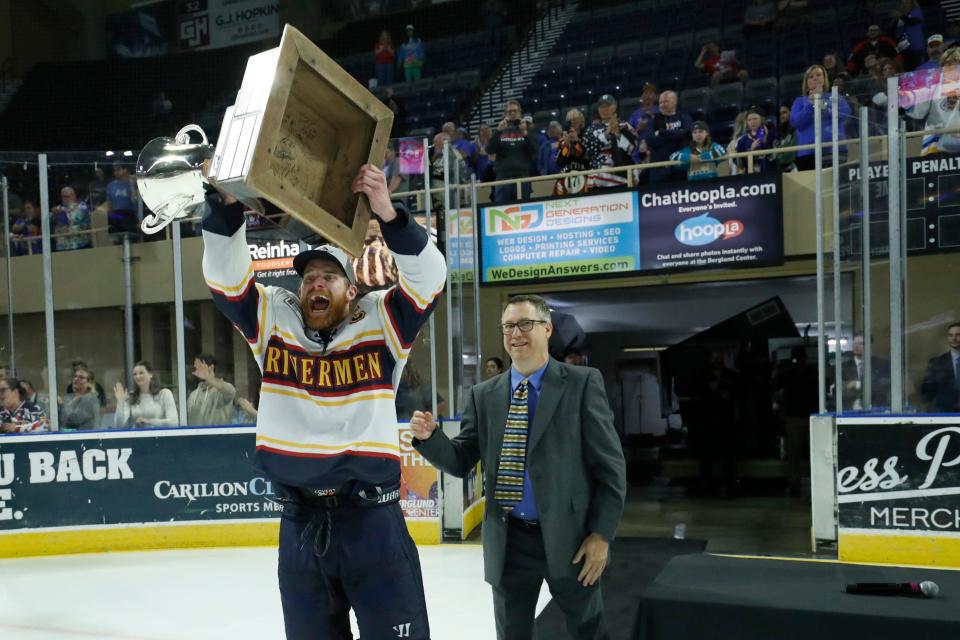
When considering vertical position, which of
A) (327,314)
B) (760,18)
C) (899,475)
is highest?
(760,18)

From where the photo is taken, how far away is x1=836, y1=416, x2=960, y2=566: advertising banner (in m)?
5.13

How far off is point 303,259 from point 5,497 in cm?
530

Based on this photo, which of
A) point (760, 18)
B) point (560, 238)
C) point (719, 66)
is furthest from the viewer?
point (760, 18)

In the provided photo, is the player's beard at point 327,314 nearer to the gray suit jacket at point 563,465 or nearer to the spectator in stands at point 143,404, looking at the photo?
the gray suit jacket at point 563,465

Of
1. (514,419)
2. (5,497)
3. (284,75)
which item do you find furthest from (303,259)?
(5,497)

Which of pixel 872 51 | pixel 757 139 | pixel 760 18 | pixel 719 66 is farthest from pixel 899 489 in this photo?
pixel 760 18

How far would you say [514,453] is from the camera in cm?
272

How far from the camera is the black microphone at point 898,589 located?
66.5 inches

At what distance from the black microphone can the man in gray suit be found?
36.8 inches

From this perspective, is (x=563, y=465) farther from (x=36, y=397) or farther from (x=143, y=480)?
(x=36, y=397)

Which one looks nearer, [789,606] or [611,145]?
[789,606]

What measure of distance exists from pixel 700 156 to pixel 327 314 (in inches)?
246

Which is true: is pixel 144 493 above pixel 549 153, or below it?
below

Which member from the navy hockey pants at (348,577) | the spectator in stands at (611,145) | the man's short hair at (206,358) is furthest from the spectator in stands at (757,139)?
the navy hockey pants at (348,577)
